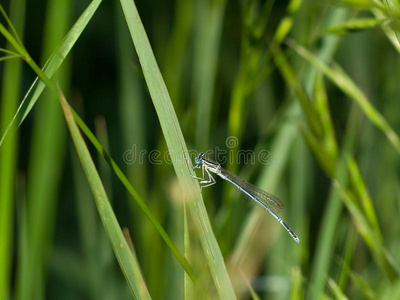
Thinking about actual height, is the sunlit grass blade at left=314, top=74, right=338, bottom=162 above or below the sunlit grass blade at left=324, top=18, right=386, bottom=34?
below

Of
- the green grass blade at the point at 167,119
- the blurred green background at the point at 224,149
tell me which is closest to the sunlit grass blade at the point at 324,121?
Answer: the blurred green background at the point at 224,149

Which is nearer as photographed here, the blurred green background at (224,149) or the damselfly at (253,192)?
the blurred green background at (224,149)

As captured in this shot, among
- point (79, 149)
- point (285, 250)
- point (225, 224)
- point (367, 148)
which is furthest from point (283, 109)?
point (79, 149)

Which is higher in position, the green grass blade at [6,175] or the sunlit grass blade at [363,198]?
the green grass blade at [6,175]

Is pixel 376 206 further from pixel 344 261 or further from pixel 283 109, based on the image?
pixel 344 261

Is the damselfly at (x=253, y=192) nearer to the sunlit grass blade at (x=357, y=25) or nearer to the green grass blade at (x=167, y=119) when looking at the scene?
the sunlit grass blade at (x=357, y=25)

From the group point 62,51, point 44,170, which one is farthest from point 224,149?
point 62,51

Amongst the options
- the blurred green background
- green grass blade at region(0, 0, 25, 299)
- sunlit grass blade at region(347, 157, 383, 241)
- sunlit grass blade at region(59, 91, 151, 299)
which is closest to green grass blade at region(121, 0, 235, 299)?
the blurred green background
